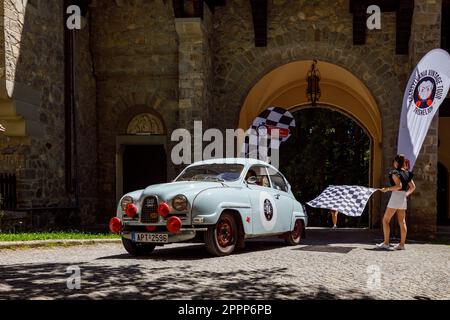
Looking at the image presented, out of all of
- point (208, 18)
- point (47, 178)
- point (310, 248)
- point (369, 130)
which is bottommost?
point (310, 248)

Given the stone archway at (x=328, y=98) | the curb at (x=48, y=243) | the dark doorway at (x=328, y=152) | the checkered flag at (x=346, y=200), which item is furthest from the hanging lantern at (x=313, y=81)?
the dark doorway at (x=328, y=152)

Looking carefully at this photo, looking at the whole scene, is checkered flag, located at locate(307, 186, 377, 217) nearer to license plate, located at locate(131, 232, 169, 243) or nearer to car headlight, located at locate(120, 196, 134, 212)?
license plate, located at locate(131, 232, 169, 243)

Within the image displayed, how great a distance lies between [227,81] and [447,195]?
10.4 metres

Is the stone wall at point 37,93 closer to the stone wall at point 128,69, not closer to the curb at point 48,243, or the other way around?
the stone wall at point 128,69

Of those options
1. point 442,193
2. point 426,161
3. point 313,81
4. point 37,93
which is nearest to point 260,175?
point 426,161

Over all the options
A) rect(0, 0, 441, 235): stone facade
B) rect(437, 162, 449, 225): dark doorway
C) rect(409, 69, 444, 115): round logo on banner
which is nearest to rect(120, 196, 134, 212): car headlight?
rect(0, 0, 441, 235): stone facade

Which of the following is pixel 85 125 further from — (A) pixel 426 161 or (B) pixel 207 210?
(A) pixel 426 161

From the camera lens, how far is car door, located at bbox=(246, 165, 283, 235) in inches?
318

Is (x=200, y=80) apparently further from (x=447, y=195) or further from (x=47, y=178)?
(x=447, y=195)

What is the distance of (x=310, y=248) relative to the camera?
350 inches

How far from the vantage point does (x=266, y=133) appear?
15.1 metres

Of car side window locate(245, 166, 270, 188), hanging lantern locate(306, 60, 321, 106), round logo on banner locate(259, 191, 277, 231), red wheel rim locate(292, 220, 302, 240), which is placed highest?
hanging lantern locate(306, 60, 321, 106)

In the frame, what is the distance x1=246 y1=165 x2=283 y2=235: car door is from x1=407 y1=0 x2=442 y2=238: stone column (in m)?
4.46

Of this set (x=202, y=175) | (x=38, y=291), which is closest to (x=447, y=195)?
(x=202, y=175)
